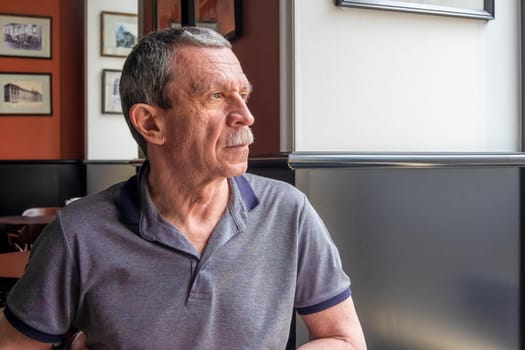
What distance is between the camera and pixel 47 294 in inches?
43.1

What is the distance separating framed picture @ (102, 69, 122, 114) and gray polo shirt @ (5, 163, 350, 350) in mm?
4879

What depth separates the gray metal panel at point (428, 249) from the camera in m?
1.91

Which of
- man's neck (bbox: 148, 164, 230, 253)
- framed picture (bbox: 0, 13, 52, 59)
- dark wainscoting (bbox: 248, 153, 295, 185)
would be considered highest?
framed picture (bbox: 0, 13, 52, 59)

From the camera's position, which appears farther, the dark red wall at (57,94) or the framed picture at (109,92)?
the framed picture at (109,92)

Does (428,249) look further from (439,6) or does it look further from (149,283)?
(149,283)

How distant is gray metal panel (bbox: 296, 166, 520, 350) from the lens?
6.25ft

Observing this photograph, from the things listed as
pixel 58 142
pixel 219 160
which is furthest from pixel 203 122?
pixel 58 142

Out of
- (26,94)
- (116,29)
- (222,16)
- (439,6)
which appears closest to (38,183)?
(26,94)

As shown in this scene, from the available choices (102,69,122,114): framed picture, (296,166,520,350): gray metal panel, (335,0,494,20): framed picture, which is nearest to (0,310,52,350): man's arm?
(296,166,520,350): gray metal panel

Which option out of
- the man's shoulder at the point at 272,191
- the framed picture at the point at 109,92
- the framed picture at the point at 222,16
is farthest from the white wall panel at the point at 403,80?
the framed picture at the point at 109,92

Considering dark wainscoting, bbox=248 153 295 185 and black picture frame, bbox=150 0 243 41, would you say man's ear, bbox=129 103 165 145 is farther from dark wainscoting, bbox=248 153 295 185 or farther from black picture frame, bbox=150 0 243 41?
black picture frame, bbox=150 0 243 41

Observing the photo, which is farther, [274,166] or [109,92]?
[109,92]

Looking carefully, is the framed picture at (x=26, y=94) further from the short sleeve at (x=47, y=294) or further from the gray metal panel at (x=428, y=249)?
the short sleeve at (x=47, y=294)

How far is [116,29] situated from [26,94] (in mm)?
1131
